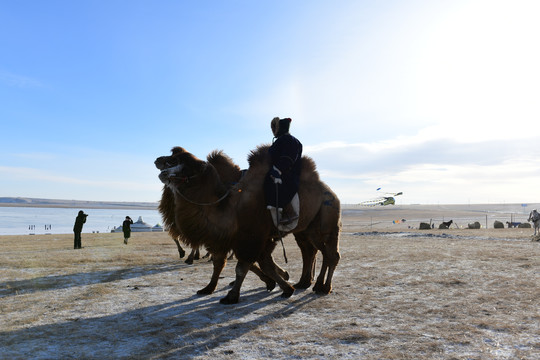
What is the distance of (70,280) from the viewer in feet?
25.1

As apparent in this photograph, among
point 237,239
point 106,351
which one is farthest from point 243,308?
point 106,351

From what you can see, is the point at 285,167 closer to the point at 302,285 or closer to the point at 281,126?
the point at 281,126

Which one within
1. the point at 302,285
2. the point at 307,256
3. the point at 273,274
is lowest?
the point at 302,285

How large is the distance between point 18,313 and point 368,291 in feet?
17.5

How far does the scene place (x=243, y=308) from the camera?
5.48 metres

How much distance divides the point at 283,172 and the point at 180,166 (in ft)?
5.48

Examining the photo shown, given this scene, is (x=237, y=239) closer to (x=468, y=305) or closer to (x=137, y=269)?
(x=468, y=305)

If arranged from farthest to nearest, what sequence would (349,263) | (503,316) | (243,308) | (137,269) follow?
1. (349,263)
2. (137,269)
3. (243,308)
4. (503,316)

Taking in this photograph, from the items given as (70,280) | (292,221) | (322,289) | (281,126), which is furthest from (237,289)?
(70,280)

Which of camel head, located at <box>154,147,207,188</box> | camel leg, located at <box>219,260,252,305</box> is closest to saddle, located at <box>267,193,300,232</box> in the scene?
camel leg, located at <box>219,260,252,305</box>

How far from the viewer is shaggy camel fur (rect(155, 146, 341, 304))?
5492 millimetres

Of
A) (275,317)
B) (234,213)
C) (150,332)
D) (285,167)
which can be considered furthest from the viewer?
(285,167)

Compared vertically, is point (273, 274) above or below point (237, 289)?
above

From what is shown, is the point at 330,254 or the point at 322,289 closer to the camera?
the point at 322,289
